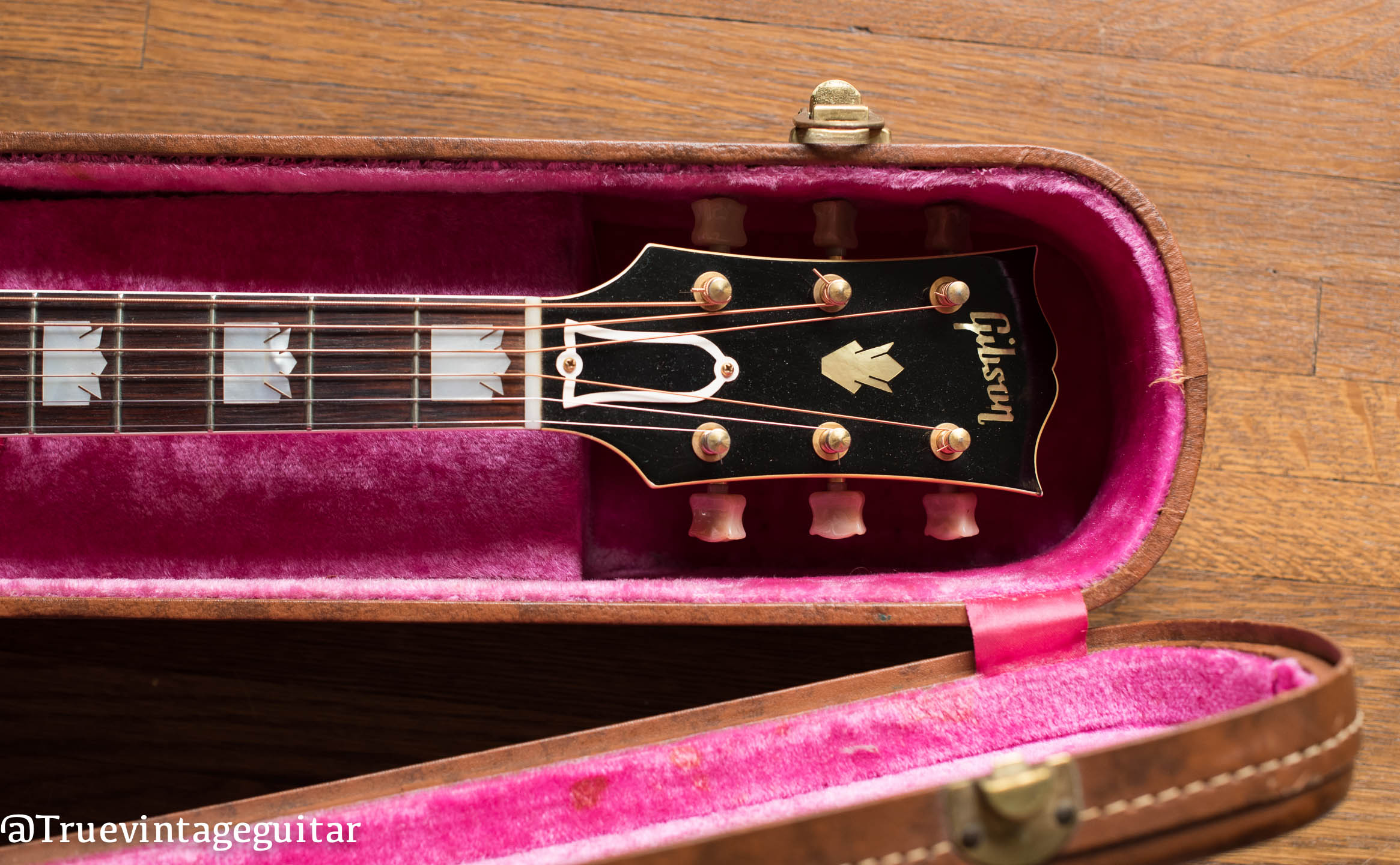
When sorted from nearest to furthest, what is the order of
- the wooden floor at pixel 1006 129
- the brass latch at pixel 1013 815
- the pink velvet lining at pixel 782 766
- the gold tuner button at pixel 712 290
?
the brass latch at pixel 1013 815 → the pink velvet lining at pixel 782 766 → the gold tuner button at pixel 712 290 → the wooden floor at pixel 1006 129

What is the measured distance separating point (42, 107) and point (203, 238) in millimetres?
319

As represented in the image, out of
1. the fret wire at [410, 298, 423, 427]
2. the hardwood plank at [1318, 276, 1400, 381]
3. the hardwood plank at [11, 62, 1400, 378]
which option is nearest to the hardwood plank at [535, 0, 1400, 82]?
the hardwood plank at [11, 62, 1400, 378]

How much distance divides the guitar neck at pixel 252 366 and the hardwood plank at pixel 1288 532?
0.78m

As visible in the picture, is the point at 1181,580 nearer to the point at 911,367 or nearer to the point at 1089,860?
the point at 911,367

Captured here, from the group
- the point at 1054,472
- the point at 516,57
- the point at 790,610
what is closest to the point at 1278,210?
the point at 1054,472

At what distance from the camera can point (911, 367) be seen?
83 centimetres

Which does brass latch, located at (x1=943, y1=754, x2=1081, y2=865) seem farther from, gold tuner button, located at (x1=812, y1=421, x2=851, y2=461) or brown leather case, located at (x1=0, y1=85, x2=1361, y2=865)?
gold tuner button, located at (x1=812, y1=421, x2=851, y2=461)

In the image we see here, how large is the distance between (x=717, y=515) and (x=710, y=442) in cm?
8

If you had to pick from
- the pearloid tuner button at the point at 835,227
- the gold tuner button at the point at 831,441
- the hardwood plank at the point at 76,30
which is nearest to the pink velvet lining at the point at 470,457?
the pearloid tuner button at the point at 835,227

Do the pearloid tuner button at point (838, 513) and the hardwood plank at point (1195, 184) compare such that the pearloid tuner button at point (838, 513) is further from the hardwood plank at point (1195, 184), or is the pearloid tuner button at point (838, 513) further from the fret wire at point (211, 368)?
the fret wire at point (211, 368)

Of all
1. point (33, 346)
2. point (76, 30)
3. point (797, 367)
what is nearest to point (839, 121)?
point (797, 367)

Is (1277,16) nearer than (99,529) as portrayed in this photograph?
No

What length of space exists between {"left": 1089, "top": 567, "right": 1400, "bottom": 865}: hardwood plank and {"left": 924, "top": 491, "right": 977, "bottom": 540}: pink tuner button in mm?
259

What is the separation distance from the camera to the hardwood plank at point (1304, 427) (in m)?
0.99
